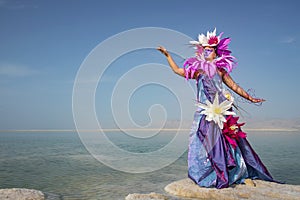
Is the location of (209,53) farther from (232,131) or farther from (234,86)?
(232,131)

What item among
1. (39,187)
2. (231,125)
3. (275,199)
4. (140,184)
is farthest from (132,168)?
(275,199)

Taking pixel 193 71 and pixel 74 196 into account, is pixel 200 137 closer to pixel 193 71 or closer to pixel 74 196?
pixel 193 71

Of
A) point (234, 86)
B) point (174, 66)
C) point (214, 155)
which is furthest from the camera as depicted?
point (234, 86)

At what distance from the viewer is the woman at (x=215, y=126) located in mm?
4727

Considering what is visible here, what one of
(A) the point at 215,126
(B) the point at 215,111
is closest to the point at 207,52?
(B) the point at 215,111

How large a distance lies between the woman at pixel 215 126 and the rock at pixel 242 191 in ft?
0.51

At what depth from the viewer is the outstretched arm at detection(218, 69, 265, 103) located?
16.8ft

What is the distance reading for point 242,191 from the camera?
4.30m

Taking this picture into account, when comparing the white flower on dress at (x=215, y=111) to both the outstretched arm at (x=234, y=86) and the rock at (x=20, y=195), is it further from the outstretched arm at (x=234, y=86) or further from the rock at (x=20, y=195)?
the rock at (x=20, y=195)

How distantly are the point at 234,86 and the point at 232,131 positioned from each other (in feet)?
2.43

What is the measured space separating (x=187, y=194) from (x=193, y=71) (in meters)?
1.80

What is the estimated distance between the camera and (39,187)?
5.05 m

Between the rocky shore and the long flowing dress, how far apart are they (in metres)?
0.17

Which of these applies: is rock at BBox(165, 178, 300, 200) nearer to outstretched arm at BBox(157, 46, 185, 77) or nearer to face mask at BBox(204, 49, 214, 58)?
outstretched arm at BBox(157, 46, 185, 77)
